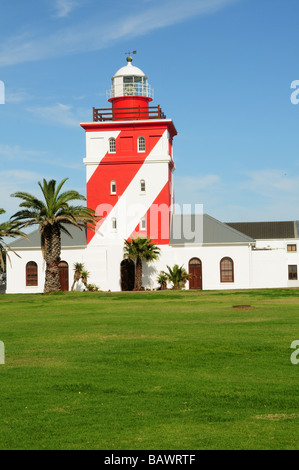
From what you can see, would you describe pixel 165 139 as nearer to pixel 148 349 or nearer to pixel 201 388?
pixel 148 349

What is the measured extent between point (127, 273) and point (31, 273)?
7.68m

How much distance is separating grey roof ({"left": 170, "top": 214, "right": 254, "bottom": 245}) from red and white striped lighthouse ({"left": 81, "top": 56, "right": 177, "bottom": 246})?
130 centimetres

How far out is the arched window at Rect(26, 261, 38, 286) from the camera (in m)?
53.0

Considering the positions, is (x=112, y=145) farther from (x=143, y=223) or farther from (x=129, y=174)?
(x=143, y=223)

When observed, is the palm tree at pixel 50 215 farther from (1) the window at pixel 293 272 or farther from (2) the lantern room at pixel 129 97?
(1) the window at pixel 293 272

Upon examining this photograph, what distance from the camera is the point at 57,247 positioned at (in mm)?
44562

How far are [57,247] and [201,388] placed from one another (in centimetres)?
3418

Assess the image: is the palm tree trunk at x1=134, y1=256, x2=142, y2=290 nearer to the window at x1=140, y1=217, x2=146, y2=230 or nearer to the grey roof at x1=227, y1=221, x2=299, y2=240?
Result: the window at x1=140, y1=217, x2=146, y2=230

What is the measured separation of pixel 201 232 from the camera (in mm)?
52812

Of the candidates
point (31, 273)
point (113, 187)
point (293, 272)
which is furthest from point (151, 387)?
point (293, 272)

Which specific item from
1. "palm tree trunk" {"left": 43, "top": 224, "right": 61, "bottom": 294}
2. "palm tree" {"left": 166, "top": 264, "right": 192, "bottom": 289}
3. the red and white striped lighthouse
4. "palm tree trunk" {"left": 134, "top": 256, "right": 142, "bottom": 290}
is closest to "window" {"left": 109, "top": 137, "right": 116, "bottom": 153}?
the red and white striped lighthouse

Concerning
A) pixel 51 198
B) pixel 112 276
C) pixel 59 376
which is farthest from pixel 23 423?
pixel 112 276

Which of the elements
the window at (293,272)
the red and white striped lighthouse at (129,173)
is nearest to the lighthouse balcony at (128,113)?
the red and white striped lighthouse at (129,173)

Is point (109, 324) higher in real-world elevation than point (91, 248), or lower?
lower
